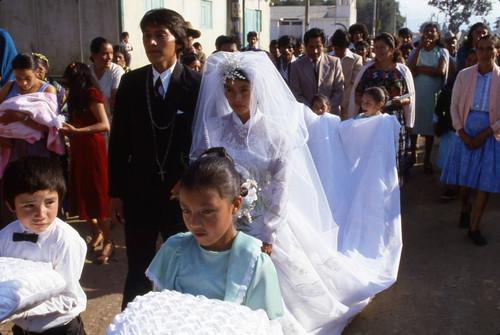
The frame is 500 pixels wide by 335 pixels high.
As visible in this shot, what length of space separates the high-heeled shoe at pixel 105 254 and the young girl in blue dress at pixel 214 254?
312cm

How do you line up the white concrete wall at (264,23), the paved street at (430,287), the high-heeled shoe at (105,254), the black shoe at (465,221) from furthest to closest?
the white concrete wall at (264,23)
the black shoe at (465,221)
the high-heeled shoe at (105,254)
the paved street at (430,287)

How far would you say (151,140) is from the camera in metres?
3.15

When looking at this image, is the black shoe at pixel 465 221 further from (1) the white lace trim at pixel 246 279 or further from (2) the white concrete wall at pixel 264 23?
(2) the white concrete wall at pixel 264 23

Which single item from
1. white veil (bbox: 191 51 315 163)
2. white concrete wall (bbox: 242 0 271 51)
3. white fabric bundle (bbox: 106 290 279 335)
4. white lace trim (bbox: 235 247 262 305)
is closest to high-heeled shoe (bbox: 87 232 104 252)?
white veil (bbox: 191 51 315 163)

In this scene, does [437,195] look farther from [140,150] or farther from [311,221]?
[140,150]

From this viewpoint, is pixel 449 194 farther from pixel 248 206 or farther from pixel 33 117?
pixel 33 117

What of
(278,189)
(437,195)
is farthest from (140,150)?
(437,195)

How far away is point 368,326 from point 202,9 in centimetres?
1826

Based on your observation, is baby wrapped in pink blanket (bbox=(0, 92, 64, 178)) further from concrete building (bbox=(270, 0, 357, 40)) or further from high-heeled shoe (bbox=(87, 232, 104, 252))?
concrete building (bbox=(270, 0, 357, 40))

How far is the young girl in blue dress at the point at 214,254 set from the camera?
6.71 ft

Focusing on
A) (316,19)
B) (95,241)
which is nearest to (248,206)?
(95,241)

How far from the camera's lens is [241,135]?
127 inches

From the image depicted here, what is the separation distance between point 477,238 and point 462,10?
66.3 metres

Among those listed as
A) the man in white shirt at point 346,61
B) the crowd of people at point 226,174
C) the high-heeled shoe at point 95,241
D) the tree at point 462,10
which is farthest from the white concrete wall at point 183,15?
the tree at point 462,10
